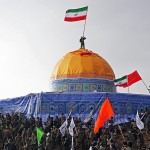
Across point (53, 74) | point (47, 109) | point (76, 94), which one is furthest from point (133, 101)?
point (53, 74)

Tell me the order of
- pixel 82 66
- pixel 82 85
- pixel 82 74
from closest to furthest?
1. pixel 82 85
2. pixel 82 74
3. pixel 82 66

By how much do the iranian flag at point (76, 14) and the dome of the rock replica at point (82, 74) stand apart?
4935 millimetres

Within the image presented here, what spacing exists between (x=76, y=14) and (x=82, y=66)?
506cm

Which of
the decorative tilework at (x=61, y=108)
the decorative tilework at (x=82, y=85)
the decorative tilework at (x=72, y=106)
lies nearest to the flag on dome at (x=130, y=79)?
the decorative tilework at (x=72, y=106)

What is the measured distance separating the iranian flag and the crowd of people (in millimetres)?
8323

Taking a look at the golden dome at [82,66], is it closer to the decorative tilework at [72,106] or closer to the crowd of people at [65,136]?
the decorative tilework at [72,106]

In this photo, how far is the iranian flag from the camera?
27578 millimetres

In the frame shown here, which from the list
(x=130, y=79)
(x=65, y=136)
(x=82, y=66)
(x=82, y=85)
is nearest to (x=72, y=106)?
(x=130, y=79)

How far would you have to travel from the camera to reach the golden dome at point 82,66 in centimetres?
3138

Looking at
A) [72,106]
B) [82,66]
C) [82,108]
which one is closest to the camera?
[82,108]

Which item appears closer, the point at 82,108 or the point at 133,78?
the point at 82,108

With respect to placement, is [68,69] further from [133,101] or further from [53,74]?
[133,101]

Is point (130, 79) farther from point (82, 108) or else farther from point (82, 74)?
point (82, 74)

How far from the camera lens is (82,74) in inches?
1230
